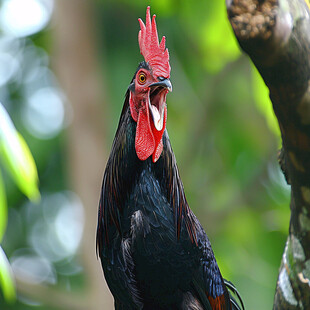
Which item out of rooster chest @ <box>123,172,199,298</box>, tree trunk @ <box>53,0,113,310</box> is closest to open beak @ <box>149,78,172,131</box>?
rooster chest @ <box>123,172,199,298</box>

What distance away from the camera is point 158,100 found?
2348 mm

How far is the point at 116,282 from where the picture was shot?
94.0 inches

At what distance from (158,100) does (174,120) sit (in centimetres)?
480

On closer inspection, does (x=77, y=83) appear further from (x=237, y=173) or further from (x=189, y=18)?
(x=237, y=173)

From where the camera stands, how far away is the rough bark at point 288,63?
4.62ft

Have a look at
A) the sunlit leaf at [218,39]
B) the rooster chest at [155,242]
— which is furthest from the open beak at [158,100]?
the sunlit leaf at [218,39]

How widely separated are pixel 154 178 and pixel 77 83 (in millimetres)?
4067

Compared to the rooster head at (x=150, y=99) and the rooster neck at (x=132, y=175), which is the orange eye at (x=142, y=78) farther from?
the rooster neck at (x=132, y=175)

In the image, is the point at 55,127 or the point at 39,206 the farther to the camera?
the point at 39,206

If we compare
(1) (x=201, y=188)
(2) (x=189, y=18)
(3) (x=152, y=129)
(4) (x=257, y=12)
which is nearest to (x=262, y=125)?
(1) (x=201, y=188)

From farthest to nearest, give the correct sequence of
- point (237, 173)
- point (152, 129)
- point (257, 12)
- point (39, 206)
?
point (39, 206), point (237, 173), point (152, 129), point (257, 12)

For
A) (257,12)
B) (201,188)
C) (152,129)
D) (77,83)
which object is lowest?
(257,12)

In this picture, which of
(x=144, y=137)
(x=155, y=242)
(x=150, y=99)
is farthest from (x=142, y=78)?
(x=155, y=242)

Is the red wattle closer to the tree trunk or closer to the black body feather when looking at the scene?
the black body feather
